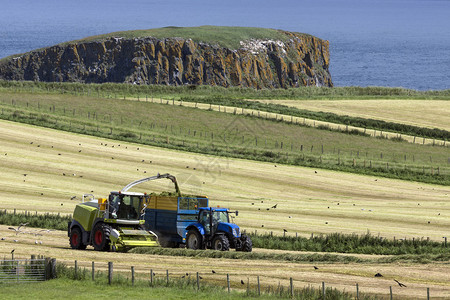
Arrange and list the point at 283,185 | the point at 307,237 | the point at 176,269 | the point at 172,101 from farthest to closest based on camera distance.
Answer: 1. the point at 172,101
2. the point at 283,185
3. the point at 307,237
4. the point at 176,269

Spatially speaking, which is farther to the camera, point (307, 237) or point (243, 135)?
point (243, 135)

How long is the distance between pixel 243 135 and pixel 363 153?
13555 mm

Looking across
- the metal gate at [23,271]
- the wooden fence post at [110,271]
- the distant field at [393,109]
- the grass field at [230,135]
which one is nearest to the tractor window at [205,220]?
the metal gate at [23,271]

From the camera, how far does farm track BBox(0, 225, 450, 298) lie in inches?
1190

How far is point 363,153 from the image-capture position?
80812 millimetres

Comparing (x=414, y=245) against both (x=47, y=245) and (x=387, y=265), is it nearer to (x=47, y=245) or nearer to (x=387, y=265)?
(x=387, y=265)

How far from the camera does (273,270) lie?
32.9 meters

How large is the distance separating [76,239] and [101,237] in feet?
6.16

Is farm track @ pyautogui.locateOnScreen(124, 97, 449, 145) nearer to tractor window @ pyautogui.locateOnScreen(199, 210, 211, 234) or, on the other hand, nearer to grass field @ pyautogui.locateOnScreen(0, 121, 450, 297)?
grass field @ pyautogui.locateOnScreen(0, 121, 450, 297)

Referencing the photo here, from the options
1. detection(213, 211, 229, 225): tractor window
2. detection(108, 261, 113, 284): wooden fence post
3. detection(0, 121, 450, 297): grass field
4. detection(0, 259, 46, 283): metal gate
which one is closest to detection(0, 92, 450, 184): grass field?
detection(0, 121, 450, 297): grass field

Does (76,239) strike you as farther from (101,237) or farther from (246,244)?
(246,244)

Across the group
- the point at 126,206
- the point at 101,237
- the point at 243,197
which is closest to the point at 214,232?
the point at 126,206

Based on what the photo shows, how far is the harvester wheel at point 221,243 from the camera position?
36281 millimetres

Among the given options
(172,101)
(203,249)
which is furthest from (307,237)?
(172,101)
